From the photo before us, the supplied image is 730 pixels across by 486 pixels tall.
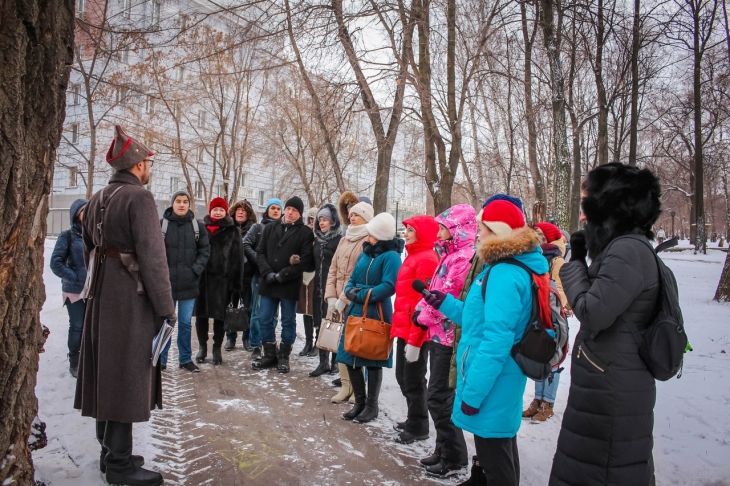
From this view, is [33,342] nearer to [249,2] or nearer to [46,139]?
[46,139]

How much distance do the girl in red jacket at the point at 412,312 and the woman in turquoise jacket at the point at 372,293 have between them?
288 millimetres

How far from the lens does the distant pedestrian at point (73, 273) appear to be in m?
6.09

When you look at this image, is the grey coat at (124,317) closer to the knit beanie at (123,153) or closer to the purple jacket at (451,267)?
the knit beanie at (123,153)

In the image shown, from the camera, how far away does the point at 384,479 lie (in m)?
3.77

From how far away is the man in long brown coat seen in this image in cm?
337

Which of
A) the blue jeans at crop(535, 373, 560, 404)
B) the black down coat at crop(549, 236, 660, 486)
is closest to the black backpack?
the black down coat at crop(549, 236, 660, 486)

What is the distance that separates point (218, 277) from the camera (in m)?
7.20

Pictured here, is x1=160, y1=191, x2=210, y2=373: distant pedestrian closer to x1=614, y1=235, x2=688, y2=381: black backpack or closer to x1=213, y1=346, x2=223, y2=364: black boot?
x1=213, y1=346, x2=223, y2=364: black boot

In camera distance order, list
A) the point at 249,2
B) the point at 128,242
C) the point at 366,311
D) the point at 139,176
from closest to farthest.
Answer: the point at 128,242 < the point at 139,176 < the point at 366,311 < the point at 249,2

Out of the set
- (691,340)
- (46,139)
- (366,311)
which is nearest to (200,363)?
(366,311)

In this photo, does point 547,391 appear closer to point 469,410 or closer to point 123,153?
point 469,410

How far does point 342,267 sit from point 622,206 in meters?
3.57

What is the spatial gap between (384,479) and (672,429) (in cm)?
293

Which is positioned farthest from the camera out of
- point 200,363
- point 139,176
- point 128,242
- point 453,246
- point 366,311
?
point 200,363
